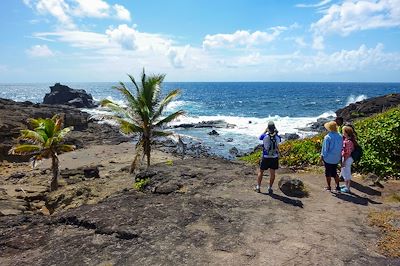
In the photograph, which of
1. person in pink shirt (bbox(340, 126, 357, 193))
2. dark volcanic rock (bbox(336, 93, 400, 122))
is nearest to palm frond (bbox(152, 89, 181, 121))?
person in pink shirt (bbox(340, 126, 357, 193))

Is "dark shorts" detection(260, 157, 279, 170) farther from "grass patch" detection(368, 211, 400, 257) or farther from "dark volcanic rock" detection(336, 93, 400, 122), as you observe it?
"dark volcanic rock" detection(336, 93, 400, 122)

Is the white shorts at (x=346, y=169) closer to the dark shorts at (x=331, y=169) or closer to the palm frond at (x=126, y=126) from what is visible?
the dark shorts at (x=331, y=169)

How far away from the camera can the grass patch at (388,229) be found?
23.7ft

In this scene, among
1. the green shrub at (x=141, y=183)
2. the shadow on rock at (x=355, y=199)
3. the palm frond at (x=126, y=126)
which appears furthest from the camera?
the palm frond at (x=126, y=126)

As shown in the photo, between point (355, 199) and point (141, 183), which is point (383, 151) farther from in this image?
point (141, 183)

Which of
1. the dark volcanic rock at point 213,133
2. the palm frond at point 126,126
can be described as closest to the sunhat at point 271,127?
the palm frond at point 126,126

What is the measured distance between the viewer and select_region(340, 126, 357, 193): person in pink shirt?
10.9 metres

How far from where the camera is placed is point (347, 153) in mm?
11016

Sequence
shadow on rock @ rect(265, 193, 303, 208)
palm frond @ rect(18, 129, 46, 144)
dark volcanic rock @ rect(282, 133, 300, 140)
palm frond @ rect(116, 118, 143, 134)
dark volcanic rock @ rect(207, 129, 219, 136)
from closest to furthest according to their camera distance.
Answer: shadow on rock @ rect(265, 193, 303, 208) < palm frond @ rect(18, 129, 46, 144) < palm frond @ rect(116, 118, 143, 134) < dark volcanic rock @ rect(282, 133, 300, 140) < dark volcanic rock @ rect(207, 129, 219, 136)

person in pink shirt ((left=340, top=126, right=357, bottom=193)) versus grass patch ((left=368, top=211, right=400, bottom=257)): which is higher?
person in pink shirt ((left=340, top=126, right=357, bottom=193))

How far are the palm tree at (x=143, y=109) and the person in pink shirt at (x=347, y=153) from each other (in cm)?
1003

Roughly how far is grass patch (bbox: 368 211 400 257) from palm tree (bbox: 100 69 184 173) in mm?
12064

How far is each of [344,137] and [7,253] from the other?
361 inches

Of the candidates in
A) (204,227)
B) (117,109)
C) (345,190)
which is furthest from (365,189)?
(117,109)
